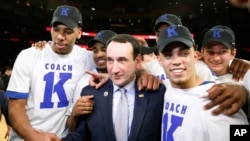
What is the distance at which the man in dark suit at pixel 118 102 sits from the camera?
6.60 feet

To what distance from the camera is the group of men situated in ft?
5.79

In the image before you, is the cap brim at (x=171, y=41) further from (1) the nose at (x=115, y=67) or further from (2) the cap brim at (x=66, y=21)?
(2) the cap brim at (x=66, y=21)

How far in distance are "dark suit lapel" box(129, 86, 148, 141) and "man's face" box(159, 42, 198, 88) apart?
0.75 feet

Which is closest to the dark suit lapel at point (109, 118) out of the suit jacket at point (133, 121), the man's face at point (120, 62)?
the suit jacket at point (133, 121)

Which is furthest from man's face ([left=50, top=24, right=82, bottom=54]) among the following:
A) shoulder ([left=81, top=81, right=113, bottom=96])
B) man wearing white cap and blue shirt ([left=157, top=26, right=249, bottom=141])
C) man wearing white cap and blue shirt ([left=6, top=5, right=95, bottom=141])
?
man wearing white cap and blue shirt ([left=157, top=26, right=249, bottom=141])

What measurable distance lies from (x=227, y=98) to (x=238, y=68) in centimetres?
116

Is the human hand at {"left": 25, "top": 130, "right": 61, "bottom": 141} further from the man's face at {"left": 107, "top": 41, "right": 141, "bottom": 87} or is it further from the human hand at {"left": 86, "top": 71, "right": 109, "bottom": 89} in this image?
the man's face at {"left": 107, "top": 41, "right": 141, "bottom": 87}

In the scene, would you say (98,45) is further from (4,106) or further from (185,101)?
(185,101)

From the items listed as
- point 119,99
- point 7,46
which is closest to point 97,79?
point 119,99

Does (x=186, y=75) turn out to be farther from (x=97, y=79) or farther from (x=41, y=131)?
(x=41, y=131)

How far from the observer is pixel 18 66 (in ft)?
8.37

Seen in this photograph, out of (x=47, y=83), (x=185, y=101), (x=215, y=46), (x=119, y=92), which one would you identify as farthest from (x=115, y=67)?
(x=215, y=46)

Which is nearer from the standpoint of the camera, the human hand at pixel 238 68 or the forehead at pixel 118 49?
the forehead at pixel 118 49

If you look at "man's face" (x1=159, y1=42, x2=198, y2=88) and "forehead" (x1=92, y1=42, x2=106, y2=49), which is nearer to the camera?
"man's face" (x1=159, y1=42, x2=198, y2=88)
